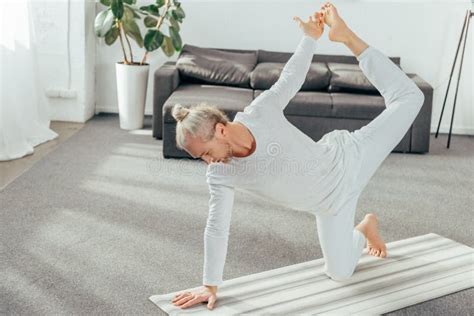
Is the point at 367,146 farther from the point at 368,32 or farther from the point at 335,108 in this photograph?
the point at 368,32

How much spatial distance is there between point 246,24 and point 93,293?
3555mm

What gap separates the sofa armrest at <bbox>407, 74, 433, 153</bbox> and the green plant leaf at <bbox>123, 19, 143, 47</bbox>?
7.00 ft

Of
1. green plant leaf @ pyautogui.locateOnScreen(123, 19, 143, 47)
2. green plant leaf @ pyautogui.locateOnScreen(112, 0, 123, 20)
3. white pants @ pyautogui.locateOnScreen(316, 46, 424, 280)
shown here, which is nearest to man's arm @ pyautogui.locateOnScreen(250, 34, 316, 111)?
white pants @ pyautogui.locateOnScreen(316, 46, 424, 280)

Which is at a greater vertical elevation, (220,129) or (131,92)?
(220,129)

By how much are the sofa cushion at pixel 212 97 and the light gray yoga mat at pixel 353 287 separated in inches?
71.3

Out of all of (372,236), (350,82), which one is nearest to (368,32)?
(350,82)

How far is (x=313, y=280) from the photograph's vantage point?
2705mm

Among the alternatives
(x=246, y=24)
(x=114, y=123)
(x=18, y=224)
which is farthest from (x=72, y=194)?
(x=246, y=24)

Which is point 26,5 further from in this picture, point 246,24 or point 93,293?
point 93,293

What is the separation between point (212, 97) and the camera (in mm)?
4691

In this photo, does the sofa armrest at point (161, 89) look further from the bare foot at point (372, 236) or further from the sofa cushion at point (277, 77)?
the bare foot at point (372, 236)

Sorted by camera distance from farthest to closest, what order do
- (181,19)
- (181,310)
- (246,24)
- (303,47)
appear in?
(246,24), (181,19), (303,47), (181,310)

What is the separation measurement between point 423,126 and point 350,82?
60 cm

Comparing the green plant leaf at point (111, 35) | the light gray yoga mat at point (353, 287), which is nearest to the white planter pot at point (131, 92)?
the green plant leaf at point (111, 35)
